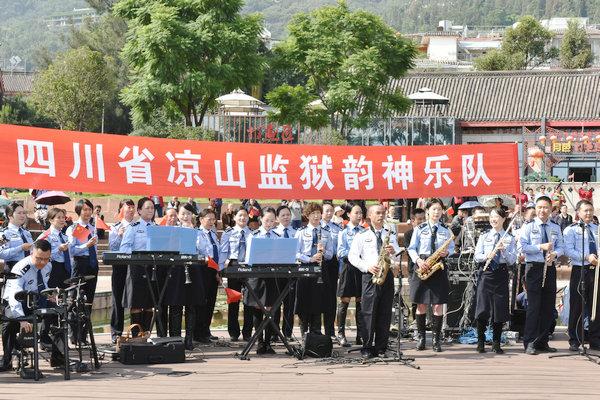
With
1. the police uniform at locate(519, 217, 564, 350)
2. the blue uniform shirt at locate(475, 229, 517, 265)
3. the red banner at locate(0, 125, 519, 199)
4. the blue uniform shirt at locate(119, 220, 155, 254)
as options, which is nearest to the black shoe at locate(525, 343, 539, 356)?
the police uniform at locate(519, 217, 564, 350)

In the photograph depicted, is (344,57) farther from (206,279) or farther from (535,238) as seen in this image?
(535,238)

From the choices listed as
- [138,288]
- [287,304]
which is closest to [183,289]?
[138,288]

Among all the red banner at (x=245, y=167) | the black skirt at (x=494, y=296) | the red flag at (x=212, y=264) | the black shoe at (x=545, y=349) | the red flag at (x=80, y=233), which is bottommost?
the black shoe at (x=545, y=349)

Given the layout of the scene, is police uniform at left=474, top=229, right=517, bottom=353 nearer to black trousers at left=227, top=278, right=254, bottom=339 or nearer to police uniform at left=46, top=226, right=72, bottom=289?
black trousers at left=227, top=278, right=254, bottom=339

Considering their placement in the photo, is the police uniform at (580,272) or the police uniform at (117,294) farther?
the police uniform at (117,294)

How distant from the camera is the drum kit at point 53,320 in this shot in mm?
11492

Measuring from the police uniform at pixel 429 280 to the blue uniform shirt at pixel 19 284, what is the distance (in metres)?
4.60

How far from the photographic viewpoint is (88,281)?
47.0 feet

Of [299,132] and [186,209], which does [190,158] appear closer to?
[186,209]

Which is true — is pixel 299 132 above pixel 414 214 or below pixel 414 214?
above

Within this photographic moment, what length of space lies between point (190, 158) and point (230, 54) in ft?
87.2

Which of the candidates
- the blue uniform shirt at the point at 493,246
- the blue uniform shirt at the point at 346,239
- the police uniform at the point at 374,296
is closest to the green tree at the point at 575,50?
the blue uniform shirt at the point at 346,239

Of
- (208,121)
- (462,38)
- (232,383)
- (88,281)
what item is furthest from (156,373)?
(462,38)

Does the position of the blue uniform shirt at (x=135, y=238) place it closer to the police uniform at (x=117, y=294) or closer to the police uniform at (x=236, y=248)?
the police uniform at (x=117, y=294)
